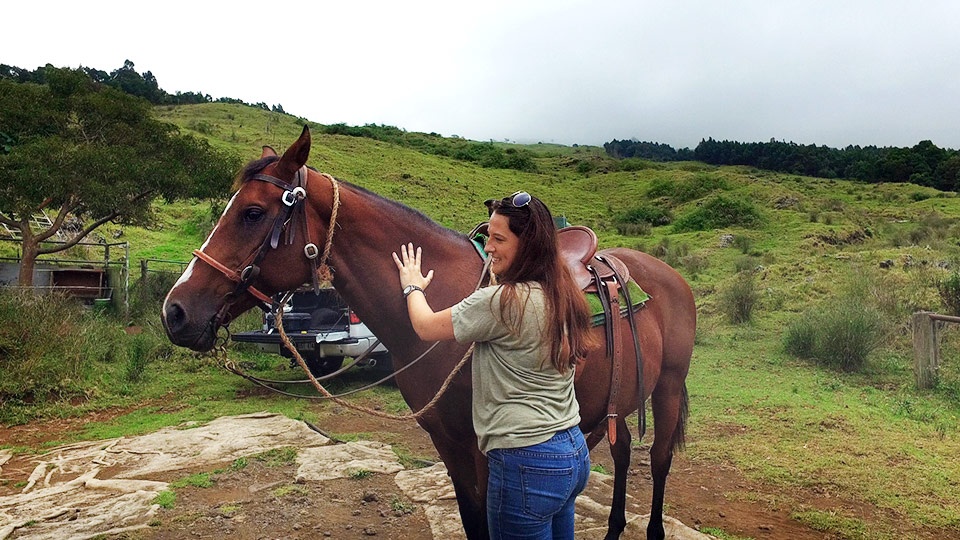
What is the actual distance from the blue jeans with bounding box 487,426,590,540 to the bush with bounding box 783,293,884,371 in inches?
318

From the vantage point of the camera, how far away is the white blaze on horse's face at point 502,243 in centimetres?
180

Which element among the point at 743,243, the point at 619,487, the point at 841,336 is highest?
the point at 743,243

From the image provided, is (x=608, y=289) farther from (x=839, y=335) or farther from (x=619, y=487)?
(x=839, y=335)

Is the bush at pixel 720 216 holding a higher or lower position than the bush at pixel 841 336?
higher

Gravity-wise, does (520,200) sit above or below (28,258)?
above

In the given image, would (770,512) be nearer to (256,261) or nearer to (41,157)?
(256,261)

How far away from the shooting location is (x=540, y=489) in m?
1.69

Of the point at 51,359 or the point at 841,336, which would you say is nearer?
the point at 51,359

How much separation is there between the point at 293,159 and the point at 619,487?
2.84 m

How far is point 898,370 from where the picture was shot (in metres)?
7.86

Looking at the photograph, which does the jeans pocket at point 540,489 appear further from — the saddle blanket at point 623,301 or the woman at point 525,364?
the saddle blanket at point 623,301

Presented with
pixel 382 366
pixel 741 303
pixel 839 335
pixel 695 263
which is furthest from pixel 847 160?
pixel 382 366

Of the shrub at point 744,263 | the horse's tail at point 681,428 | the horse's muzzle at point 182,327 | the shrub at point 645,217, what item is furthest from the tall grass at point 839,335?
the shrub at point 645,217

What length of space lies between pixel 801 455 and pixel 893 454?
2.60 ft
